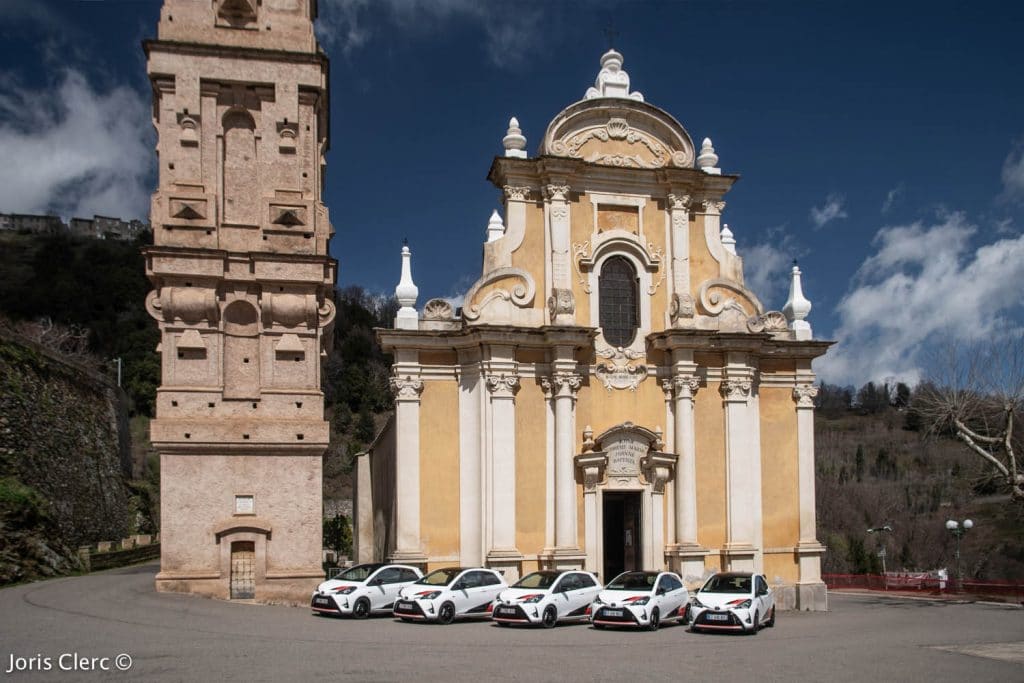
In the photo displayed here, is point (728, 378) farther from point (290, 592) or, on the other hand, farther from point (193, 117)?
point (193, 117)

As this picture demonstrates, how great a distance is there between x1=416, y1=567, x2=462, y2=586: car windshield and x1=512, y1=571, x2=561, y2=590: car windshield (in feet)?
4.48

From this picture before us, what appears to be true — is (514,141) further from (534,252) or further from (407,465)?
(407,465)

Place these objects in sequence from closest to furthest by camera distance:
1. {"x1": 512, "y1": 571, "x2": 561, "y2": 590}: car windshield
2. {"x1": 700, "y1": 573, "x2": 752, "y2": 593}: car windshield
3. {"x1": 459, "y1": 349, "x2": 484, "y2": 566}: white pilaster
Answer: {"x1": 700, "y1": 573, "x2": 752, "y2": 593}: car windshield, {"x1": 512, "y1": 571, "x2": 561, "y2": 590}: car windshield, {"x1": 459, "y1": 349, "x2": 484, "y2": 566}: white pilaster

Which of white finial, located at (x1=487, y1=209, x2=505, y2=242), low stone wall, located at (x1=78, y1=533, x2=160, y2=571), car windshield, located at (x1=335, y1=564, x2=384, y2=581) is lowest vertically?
low stone wall, located at (x1=78, y1=533, x2=160, y2=571)

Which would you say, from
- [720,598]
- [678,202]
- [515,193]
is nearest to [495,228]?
[515,193]

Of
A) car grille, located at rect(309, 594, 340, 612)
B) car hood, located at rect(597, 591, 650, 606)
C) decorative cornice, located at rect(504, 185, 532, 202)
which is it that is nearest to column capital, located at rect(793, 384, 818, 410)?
decorative cornice, located at rect(504, 185, 532, 202)

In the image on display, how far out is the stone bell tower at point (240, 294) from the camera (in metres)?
23.3

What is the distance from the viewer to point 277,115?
25.4 meters

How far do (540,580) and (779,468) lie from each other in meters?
10.4

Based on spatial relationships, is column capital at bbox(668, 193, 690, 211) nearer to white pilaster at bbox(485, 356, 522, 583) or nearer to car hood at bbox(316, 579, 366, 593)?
white pilaster at bbox(485, 356, 522, 583)

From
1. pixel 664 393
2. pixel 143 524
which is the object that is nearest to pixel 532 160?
pixel 664 393

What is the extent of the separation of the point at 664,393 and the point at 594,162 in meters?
6.94

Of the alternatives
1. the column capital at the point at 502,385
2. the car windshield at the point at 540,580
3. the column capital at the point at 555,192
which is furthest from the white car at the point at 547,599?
the column capital at the point at 555,192

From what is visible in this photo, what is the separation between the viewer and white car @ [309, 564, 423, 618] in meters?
21.0
